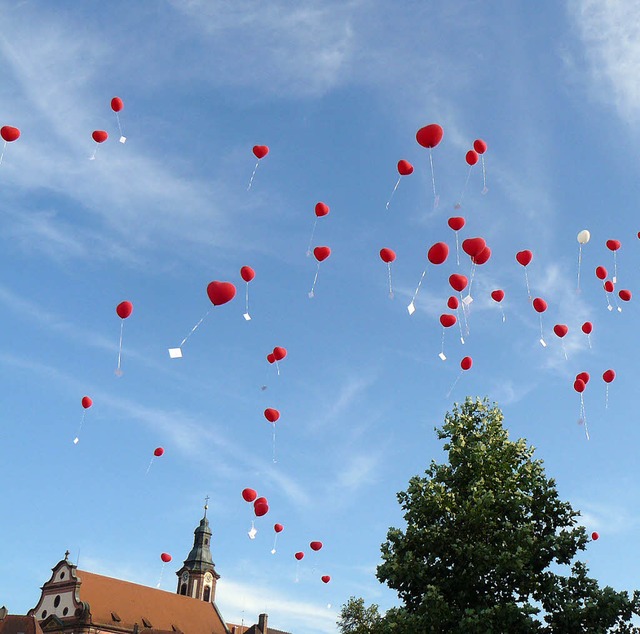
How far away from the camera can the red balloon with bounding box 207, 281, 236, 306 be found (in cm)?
1496

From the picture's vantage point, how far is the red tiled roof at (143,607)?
65.7m

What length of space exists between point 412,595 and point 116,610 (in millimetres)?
55909

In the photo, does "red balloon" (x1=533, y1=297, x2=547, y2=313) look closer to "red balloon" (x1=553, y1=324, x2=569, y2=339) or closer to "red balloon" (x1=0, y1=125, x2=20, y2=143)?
"red balloon" (x1=553, y1=324, x2=569, y2=339)

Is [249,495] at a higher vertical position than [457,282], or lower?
lower

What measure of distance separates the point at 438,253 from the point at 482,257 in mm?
1018

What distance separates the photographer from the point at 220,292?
49.1ft

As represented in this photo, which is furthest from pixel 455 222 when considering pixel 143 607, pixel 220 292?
pixel 143 607

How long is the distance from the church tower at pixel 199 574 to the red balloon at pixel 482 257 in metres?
77.5

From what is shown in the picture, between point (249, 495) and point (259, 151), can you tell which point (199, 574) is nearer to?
point (249, 495)

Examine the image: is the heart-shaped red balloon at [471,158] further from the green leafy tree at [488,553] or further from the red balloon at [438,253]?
the green leafy tree at [488,553]

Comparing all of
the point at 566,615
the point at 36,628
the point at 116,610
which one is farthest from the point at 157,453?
the point at 116,610

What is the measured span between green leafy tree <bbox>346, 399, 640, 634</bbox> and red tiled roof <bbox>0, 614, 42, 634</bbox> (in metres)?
48.3

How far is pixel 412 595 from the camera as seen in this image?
63.1 ft

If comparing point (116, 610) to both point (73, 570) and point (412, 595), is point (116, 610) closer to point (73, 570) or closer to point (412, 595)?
point (73, 570)
